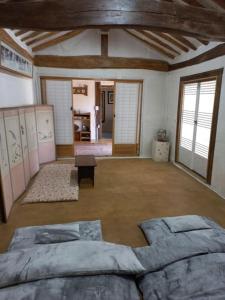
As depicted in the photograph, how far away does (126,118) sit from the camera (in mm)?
5562

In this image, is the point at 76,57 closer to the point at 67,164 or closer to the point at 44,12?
the point at 67,164

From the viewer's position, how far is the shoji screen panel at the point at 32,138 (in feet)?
12.9

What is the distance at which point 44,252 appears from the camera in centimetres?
179

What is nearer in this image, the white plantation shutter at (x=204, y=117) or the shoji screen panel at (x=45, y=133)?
the white plantation shutter at (x=204, y=117)

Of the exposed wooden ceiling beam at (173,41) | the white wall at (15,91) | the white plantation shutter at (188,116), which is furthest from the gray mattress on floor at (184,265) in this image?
the exposed wooden ceiling beam at (173,41)

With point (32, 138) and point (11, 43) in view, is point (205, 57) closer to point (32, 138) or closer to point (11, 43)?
point (11, 43)

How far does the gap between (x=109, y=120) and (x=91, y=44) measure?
4.64 m

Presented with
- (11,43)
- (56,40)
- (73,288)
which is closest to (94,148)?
(56,40)

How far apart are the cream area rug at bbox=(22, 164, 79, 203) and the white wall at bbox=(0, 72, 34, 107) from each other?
1405 millimetres

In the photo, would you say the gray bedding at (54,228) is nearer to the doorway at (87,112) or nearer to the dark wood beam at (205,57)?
the dark wood beam at (205,57)

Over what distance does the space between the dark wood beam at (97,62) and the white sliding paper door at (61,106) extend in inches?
15.7

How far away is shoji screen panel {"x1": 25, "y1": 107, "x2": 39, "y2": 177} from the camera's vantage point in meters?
3.94

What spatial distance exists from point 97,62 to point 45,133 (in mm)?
2058

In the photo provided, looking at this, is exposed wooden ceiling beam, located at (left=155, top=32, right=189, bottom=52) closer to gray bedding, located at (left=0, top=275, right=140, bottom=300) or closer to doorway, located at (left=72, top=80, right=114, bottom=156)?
doorway, located at (left=72, top=80, right=114, bottom=156)
